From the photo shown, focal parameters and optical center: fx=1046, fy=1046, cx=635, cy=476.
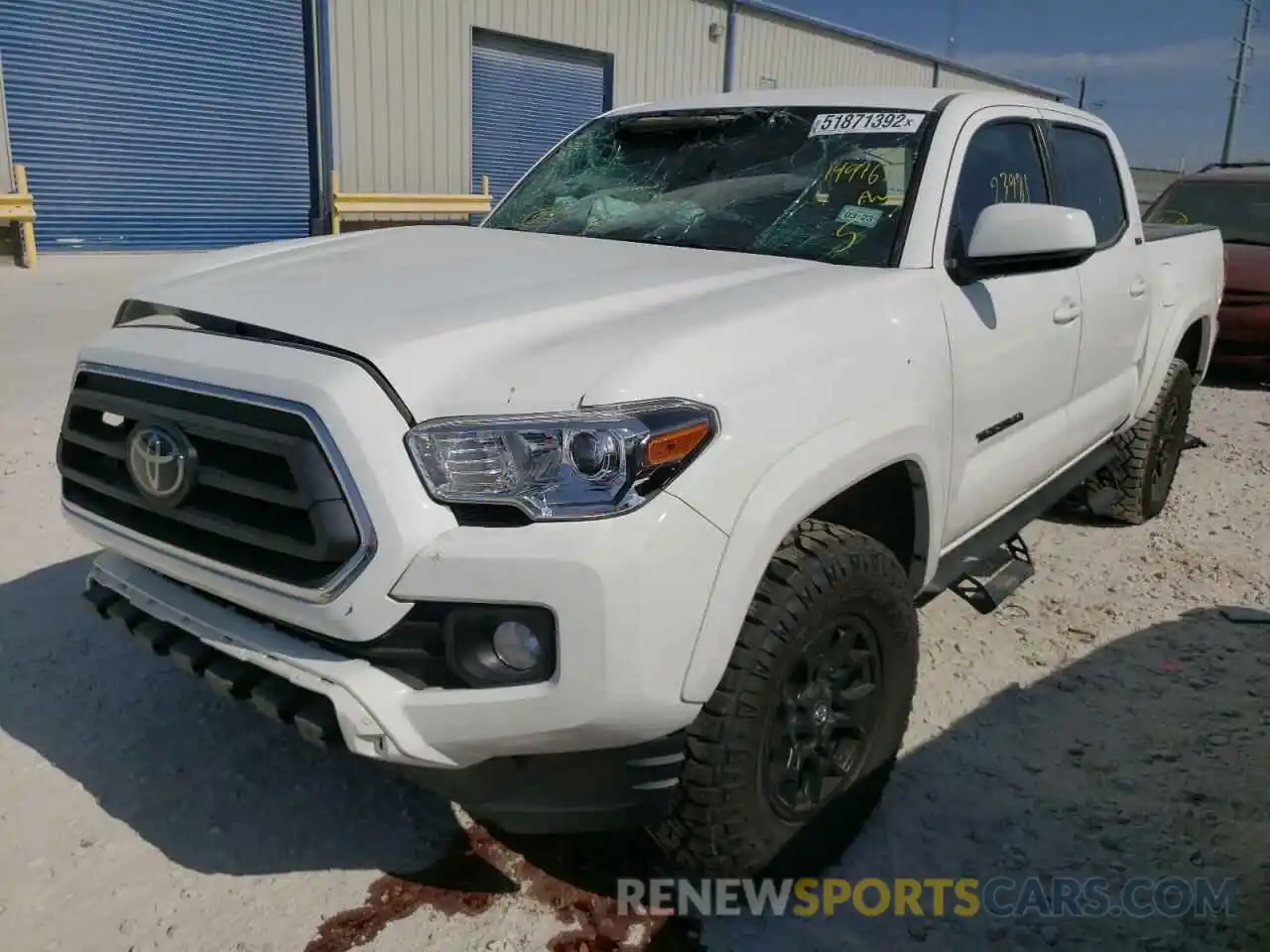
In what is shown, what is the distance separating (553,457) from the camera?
1890 millimetres

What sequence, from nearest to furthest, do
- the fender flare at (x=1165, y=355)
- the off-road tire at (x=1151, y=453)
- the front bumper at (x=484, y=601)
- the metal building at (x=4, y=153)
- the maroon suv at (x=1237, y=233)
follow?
the front bumper at (x=484, y=601), the fender flare at (x=1165, y=355), the off-road tire at (x=1151, y=453), the maroon suv at (x=1237, y=233), the metal building at (x=4, y=153)

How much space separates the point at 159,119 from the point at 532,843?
12.0 meters

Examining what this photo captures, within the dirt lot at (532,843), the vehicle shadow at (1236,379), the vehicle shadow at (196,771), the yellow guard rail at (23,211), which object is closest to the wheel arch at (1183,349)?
the dirt lot at (532,843)

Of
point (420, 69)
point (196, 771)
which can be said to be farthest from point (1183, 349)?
point (420, 69)

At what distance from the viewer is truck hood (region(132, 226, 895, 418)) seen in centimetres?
195

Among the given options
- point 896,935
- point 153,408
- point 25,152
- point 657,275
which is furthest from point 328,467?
point 25,152

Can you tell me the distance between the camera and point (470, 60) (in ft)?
49.0

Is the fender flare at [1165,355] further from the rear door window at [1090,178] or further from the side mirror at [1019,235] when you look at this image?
the side mirror at [1019,235]

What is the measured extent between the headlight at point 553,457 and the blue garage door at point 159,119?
11583 millimetres

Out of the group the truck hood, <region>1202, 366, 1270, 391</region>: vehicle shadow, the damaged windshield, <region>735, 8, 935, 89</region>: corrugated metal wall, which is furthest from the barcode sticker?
<region>735, 8, 935, 89</region>: corrugated metal wall

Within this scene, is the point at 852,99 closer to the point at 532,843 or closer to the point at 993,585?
the point at 993,585

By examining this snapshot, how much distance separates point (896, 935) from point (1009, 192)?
2.35 meters

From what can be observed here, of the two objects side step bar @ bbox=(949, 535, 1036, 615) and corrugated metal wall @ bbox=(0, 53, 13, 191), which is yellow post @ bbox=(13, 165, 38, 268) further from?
side step bar @ bbox=(949, 535, 1036, 615)

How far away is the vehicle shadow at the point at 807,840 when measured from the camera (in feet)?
7.85
